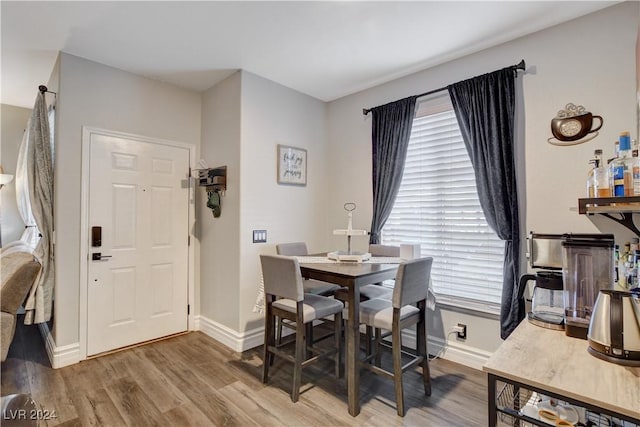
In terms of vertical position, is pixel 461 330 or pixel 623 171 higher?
pixel 623 171

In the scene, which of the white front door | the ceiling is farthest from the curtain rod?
the white front door

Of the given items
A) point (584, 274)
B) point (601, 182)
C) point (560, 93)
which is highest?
point (560, 93)

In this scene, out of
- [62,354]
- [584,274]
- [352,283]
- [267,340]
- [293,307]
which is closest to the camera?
[584,274]

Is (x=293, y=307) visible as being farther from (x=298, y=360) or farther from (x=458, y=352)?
(x=458, y=352)

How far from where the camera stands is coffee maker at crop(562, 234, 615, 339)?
1391mm

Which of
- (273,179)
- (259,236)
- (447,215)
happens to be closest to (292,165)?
(273,179)

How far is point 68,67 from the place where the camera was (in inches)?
107

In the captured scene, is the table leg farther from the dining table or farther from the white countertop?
→ the white countertop

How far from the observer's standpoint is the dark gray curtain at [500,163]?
240cm

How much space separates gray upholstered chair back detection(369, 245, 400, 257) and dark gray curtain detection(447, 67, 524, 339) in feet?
2.71

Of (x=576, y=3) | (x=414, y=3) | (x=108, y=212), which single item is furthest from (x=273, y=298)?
(x=576, y=3)

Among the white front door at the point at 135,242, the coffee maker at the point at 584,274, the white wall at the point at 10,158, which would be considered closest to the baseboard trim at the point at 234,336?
the white front door at the point at 135,242

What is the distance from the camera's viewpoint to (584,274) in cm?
144

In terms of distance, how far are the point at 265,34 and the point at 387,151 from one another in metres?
1.55
